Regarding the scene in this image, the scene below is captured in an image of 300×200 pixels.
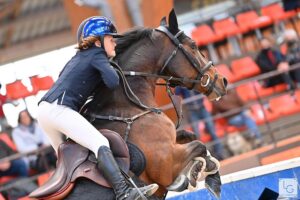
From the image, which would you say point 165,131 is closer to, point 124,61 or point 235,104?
point 124,61

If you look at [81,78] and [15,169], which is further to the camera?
[15,169]

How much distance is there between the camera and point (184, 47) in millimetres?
5547

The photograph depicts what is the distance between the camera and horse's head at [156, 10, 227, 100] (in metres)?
5.50

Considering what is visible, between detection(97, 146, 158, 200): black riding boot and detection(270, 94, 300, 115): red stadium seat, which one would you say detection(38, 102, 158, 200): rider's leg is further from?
detection(270, 94, 300, 115): red stadium seat

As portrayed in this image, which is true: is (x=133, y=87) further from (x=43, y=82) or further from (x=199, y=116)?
(x=43, y=82)

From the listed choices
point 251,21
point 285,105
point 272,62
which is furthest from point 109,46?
point 251,21

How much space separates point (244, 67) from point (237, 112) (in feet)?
10.0

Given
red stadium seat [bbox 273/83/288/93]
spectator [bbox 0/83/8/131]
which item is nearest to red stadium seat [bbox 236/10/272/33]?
red stadium seat [bbox 273/83/288/93]

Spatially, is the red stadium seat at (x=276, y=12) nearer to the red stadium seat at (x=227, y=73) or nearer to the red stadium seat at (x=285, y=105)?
the red stadium seat at (x=227, y=73)

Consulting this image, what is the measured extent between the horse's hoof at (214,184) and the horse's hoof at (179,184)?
0.39 metres

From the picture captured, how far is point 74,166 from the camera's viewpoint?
15.8ft

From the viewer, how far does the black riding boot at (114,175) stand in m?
4.73

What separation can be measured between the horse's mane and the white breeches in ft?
2.68

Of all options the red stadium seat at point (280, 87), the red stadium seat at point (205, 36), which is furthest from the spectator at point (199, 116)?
the red stadium seat at point (205, 36)
